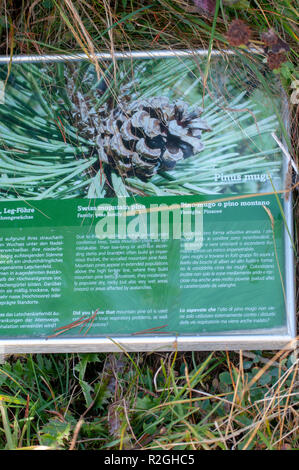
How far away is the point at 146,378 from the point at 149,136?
0.96 metres

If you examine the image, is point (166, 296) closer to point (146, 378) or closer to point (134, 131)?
point (146, 378)

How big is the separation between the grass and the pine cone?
27 centimetres

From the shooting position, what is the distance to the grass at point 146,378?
5.13 feet

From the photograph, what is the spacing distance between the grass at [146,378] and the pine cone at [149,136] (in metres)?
0.27

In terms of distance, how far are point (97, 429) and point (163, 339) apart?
421 millimetres

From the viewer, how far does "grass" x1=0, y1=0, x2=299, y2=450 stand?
61.5 inches

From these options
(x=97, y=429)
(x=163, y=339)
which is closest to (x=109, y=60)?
(x=163, y=339)

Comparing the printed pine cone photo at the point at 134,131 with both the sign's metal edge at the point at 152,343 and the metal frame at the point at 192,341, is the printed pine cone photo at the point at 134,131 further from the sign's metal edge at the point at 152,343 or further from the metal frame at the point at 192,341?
the sign's metal edge at the point at 152,343

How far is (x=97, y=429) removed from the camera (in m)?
1.61

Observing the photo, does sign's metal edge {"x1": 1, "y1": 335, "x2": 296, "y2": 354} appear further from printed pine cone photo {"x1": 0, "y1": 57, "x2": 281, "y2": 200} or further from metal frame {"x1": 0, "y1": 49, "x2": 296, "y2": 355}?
printed pine cone photo {"x1": 0, "y1": 57, "x2": 281, "y2": 200}

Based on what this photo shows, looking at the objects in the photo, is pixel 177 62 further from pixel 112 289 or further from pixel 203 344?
pixel 203 344

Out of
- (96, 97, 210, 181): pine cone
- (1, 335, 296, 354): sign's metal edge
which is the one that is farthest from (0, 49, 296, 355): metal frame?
(96, 97, 210, 181): pine cone

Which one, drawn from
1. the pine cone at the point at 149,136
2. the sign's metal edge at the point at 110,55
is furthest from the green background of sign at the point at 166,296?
the sign's metal edge at the point at 110,55
